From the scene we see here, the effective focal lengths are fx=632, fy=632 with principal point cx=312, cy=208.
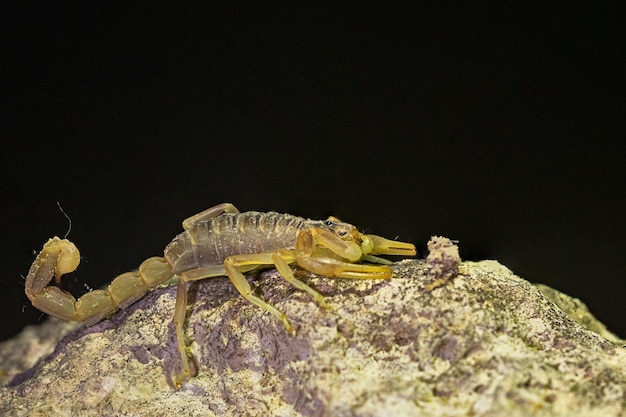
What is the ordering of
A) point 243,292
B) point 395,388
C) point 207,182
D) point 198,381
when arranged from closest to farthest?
point 395,388, point 243,292, point 198,381, point 207,182

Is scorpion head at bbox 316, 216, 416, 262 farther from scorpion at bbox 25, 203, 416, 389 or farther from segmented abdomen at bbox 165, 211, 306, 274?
segmented abdomen at bbox 165, 211, 306, 274

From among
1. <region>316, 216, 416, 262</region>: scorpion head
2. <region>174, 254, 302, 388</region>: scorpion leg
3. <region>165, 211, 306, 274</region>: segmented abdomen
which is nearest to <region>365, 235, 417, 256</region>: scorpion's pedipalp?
<region>316, 216, 416, 262</region>: scorpion head

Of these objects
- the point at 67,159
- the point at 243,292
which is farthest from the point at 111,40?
the point at 243,292

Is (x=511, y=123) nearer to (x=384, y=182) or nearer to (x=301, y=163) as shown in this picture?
(x=384, y=182)

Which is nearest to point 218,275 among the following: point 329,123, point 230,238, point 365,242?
point 230,238

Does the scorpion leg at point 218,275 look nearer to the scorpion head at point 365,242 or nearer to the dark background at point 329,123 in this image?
the scorpion head at point 365,242

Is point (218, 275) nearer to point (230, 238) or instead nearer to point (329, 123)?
point (230, 238)

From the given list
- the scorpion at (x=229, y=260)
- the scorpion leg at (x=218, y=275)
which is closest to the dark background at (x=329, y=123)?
the scorpion at (x=229, y=260)
